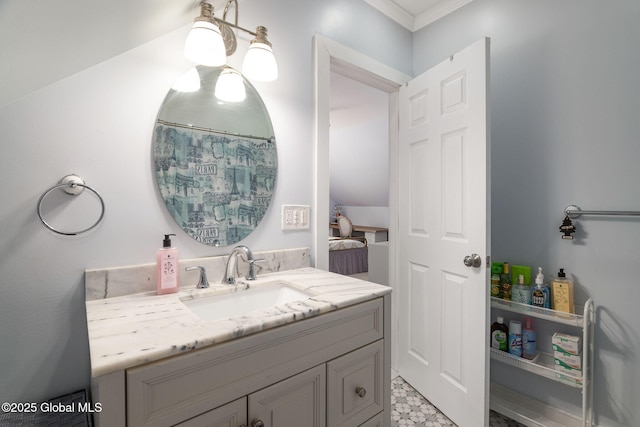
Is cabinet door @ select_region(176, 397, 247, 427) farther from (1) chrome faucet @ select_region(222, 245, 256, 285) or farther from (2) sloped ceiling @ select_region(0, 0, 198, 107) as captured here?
(2) sloped ceiling @ select_region(0, 0, 198, 107)

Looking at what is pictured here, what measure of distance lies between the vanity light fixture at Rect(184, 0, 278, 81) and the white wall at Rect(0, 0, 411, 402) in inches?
4.7

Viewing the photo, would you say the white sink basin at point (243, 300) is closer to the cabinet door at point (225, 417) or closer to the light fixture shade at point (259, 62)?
the cabinet door at point (225, 417)

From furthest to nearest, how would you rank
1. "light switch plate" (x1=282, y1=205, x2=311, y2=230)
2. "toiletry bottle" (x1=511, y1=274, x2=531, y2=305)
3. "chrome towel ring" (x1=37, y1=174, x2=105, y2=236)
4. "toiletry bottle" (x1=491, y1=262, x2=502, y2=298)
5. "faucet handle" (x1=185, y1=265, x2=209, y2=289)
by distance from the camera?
1. "toiletry bottle" (x1=491, y1=262, x2=502, y2=298)
2. "toiletry bottle" (x1=511, y1=274, x2=531, y2=305)
3. "light switch plate" (x1=282, y1=205, x2=311, y2=230)
4. "faucet handle" (x1=185, y1=265, x2=209, y2=289)
5. "chrome towel ring" (x1=37, y1=174, x2=105, y2=236)

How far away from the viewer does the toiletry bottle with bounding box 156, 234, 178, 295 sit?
3.20ft

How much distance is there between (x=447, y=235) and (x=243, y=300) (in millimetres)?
1138

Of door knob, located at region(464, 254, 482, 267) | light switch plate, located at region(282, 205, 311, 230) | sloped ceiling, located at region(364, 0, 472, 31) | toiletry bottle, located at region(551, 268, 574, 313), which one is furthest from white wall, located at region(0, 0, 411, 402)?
toiletry bottle, located at region(551, 268, 574, 313)

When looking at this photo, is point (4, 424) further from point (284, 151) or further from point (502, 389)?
point (502, 389)

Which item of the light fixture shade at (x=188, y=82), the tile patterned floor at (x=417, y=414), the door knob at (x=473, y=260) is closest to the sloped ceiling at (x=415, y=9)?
the light fixture shade at (x=188, y=82)

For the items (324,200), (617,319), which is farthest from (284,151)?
(617,319)

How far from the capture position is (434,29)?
197 centimetres

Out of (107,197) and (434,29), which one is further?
(434,29)

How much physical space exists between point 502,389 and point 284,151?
6.01 ft

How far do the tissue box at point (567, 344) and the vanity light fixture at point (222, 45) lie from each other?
1.79 m

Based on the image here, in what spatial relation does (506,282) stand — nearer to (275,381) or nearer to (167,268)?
(275,381)
